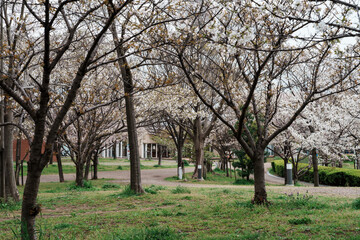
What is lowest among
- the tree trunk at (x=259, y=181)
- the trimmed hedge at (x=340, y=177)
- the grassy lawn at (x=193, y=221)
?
the trimmed hedge at (x=340, y=177)

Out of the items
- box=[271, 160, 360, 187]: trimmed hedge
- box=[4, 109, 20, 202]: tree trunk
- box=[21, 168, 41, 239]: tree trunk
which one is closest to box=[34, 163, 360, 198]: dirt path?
box=[271, 160, 360, 187]: trimmed hedge

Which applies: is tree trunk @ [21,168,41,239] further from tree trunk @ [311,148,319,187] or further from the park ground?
tree trunk @ [311,148,319,187]

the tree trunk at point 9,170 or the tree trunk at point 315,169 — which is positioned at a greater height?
the tree trunk at point 9,170

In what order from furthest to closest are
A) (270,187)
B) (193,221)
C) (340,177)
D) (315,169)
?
(340,177), (315,169), (270,187), (193,221)

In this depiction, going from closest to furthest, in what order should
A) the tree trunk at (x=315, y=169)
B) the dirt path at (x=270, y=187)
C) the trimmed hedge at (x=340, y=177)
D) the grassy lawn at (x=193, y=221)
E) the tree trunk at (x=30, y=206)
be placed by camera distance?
the tree trunk at (x=30, y=206), the grassy lawn at (x=193, y=221), the dirt path at (x=270, y=187), the tree trunk at (x=315, y=169), the trimmed hedge at (x=340, y=177)

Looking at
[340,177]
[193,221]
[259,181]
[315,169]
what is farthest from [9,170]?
[340,177]

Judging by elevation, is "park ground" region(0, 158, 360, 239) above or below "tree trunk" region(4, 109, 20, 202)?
below

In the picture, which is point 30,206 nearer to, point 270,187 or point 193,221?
point 193,221

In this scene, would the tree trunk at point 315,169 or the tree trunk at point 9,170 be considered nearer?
the tree trunk at point 9,170

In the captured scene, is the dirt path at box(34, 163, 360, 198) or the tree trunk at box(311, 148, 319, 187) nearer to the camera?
the dirt path at box(34, 163, 360, 198)

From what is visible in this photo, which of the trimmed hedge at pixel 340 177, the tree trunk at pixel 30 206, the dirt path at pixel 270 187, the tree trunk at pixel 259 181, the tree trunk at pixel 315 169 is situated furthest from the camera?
the trimmed hedge at pixel 340 177

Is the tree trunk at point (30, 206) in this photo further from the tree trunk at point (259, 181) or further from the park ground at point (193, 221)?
the tree trunk at point (259, 181)

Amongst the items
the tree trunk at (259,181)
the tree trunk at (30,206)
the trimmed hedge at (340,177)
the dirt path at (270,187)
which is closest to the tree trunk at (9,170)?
the tree trunk at (30,206)

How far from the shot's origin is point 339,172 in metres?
18.8
